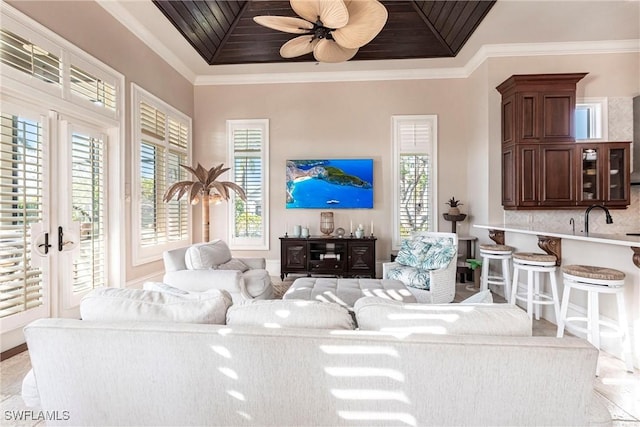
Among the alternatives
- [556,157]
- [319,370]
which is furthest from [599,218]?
[319,370]

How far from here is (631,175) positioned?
4.06m

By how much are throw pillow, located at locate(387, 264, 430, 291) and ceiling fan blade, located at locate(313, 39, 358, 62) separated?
2.47 metres

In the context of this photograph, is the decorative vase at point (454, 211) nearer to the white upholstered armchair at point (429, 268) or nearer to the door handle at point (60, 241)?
the white upholstered armchair at point (429, 268)

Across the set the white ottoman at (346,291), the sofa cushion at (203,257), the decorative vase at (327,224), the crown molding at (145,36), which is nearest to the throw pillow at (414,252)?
the white ottoman at (346,291)

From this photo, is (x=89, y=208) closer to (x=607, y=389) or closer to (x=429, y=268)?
(x=429, y=268)

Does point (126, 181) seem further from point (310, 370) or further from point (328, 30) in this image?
point (310, 370)

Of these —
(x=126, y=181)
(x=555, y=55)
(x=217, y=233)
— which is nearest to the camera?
(x=126, y=181)

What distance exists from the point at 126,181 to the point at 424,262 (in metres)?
3.78

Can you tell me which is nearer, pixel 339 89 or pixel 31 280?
pixel 31 280

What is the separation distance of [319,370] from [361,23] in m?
2.66

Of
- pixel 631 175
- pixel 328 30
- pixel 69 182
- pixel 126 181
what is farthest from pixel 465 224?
pixel 69 182

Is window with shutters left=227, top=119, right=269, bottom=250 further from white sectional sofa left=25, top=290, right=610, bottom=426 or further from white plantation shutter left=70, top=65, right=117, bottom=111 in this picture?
white sectional sofa left=25, top=290, right=610, bottom=426

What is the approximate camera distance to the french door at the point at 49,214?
2.42 m

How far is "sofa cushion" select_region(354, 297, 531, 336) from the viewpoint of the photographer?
1163 millimetres
